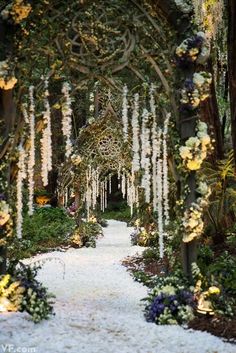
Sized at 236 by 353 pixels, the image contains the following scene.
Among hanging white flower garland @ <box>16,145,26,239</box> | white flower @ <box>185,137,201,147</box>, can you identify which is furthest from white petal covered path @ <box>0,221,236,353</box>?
white flower @ <box>185,137,201,147</box>

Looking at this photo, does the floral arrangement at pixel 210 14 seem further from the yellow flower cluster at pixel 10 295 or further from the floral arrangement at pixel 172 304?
the yellow flower cluster at pixel 10 295

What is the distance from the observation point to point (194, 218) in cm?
588

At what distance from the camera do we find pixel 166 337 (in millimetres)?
5035

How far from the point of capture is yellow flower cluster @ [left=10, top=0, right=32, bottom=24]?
5715 millimetres

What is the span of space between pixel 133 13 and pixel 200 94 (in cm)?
136

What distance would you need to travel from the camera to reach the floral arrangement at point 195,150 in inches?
231

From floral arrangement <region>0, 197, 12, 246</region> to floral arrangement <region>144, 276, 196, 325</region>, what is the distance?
6.14 feet

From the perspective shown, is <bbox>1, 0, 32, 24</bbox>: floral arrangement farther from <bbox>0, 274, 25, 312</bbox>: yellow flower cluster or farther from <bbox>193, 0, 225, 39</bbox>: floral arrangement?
<bbox>193, 0, 225, 39</bbox>: floral arrangement

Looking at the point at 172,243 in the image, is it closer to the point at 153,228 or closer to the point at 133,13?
the point at 133,13

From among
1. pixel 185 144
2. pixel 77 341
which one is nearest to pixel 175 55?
pixel 185 144

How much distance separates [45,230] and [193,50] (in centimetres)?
1021

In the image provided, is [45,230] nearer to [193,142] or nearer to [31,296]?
[31,296]

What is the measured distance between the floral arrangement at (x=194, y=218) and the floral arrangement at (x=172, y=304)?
570 millimetres

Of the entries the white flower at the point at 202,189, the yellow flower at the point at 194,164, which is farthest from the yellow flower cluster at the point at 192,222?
the yellow flower at the point at 194,164
